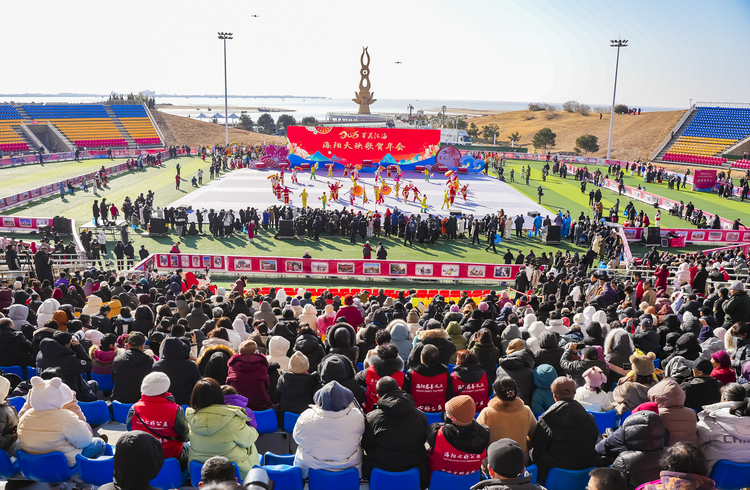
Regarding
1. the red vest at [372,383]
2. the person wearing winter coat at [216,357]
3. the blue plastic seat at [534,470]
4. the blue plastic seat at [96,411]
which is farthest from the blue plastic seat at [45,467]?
the blue plastic seat at [534,470]

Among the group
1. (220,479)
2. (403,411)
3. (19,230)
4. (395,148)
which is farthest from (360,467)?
(395,148)

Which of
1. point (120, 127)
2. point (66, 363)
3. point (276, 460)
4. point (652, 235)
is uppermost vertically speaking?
point (120, 127)

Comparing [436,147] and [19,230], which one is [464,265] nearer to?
[19,230]

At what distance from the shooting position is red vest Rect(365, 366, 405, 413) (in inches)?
250

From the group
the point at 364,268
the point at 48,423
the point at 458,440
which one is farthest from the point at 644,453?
the point at 364,268

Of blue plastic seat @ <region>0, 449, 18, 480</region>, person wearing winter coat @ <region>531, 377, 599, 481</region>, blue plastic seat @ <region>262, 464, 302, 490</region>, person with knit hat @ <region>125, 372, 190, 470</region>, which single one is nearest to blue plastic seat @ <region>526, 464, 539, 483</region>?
person wearing winter coat @ <region>531, 377, 599, 481</region>

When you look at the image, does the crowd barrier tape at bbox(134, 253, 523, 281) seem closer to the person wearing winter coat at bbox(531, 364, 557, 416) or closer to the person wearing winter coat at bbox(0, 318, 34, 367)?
the person wearing winter coat at bbox(0, 318, 34, 367)

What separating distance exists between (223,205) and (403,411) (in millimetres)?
30232

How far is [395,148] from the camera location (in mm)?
48031

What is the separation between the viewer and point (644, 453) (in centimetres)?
477

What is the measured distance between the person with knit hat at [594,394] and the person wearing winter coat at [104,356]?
244 inches

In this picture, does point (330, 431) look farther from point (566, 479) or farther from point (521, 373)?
point (521, 373)

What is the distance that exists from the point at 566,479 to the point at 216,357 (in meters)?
3.85

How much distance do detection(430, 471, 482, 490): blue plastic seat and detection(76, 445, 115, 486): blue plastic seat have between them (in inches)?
119
